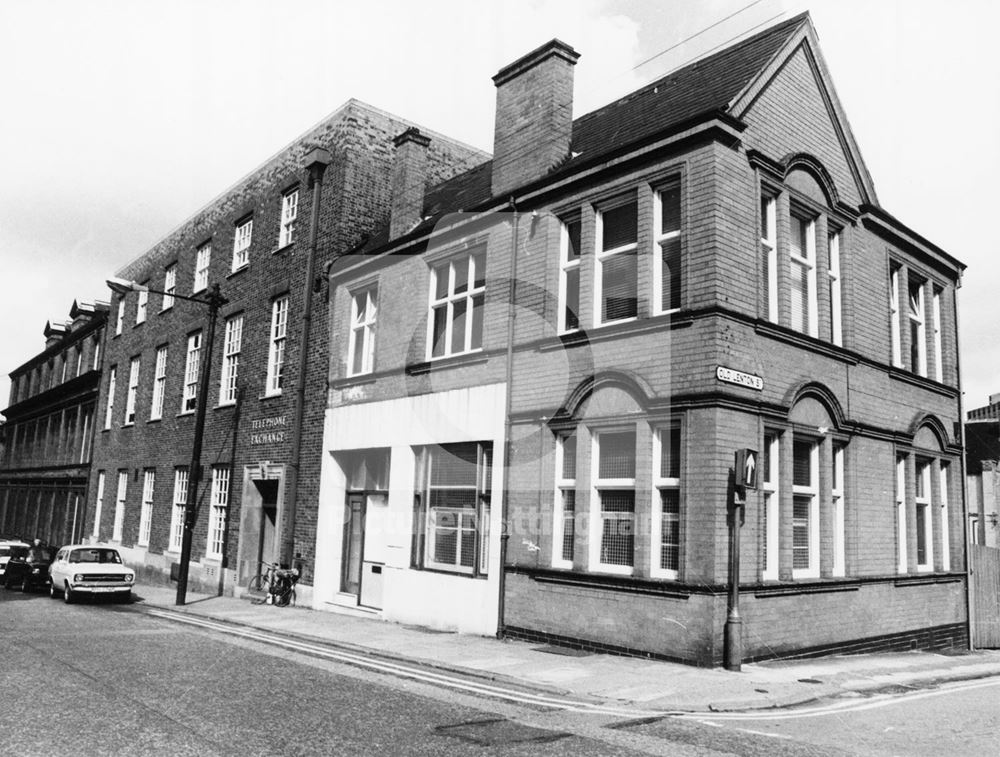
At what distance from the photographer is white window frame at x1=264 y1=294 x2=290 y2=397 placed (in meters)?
22.7

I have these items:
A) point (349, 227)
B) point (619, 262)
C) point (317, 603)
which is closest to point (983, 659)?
point (619, 262)

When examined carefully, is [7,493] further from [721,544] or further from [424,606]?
[721,544]

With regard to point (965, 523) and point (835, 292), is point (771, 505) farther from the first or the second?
point (965, 523)

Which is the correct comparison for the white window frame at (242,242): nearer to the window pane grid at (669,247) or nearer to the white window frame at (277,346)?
the white window frame at (277,346)

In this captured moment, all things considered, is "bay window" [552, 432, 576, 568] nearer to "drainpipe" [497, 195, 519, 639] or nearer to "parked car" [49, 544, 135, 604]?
"drainpipe" [497, 195, 519, 639]

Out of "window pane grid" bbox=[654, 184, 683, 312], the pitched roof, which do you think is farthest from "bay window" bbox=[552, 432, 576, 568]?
the pitched roof

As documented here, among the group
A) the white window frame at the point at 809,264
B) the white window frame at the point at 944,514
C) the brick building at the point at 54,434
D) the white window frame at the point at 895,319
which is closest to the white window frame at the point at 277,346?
the white window frame at the point at 809,264

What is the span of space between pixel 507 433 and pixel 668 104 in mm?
6781

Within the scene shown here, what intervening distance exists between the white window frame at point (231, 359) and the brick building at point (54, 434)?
562 inches

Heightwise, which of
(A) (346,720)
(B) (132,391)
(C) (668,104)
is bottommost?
(A) (346,720)

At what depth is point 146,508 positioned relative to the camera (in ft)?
94.7

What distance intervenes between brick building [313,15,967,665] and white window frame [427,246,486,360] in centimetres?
5

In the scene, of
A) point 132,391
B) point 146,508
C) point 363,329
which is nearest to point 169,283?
point 132,391

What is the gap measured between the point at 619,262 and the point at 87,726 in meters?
10.1
